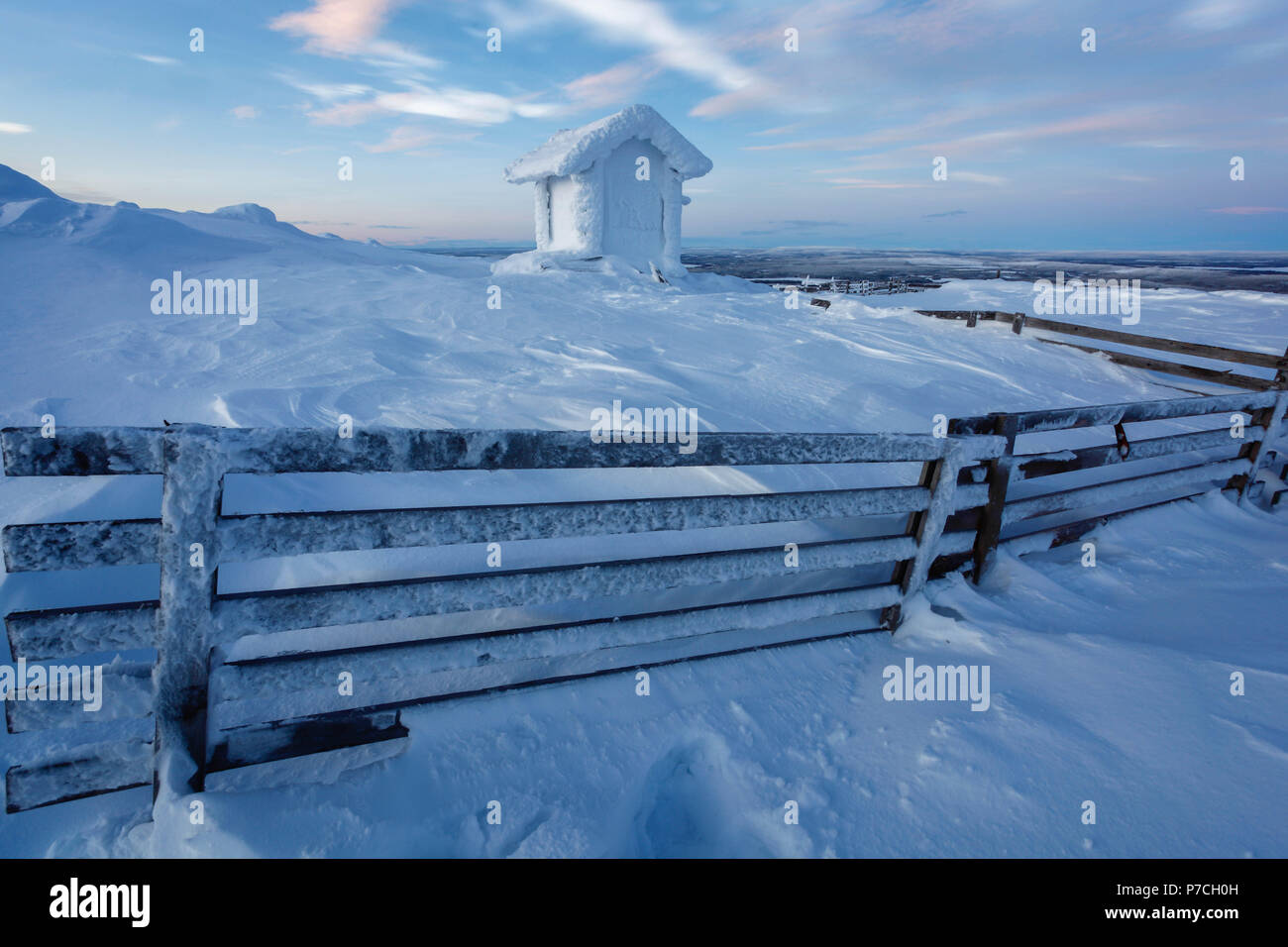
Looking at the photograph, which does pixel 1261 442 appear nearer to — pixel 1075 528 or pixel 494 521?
pixel 1075 528

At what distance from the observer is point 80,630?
77.2 inches

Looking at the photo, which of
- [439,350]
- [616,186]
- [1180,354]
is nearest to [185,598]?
[439,350]

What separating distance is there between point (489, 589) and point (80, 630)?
1.25 meters

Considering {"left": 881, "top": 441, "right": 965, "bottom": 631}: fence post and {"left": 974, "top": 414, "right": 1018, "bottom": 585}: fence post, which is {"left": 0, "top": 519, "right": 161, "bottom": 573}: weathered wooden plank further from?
{"left": 974, "top": 414, "right": 1018, "bottom": 585}: fence post

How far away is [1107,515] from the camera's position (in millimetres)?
5125

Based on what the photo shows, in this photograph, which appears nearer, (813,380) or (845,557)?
(845,557)

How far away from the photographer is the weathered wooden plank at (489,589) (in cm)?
214

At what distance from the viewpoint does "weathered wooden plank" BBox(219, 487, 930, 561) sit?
2.07 metres

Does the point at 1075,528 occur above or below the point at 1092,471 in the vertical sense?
below

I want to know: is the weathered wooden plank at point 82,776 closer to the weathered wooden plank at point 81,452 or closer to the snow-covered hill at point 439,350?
the weathered wooden plank at point 81,452

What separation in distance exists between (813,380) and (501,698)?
669 centimetres

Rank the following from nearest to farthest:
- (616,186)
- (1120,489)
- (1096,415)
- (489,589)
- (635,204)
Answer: (489,589)
(1096,415)
(1120,489)
(616,186)
(635,204)
